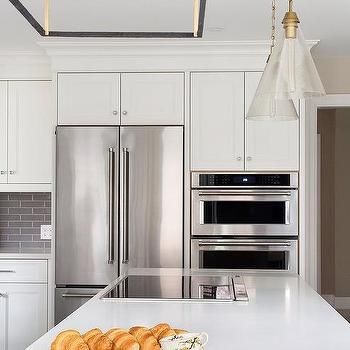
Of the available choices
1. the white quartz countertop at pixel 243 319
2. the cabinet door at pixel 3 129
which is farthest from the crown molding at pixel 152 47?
the white quartz countertop at pixel 243 319

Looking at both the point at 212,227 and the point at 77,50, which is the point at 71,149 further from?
the point at 212,227

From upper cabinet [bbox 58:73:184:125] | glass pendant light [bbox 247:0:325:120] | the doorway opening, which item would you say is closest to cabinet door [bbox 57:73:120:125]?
upper cabinet [bbox 58:73:184:125]

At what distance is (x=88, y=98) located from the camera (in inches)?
200

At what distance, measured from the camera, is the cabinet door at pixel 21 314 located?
200 inches

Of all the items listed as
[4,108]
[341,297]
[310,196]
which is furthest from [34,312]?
[341,297]

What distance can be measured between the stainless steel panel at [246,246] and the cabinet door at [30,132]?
128cm

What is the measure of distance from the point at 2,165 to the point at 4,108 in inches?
17.4

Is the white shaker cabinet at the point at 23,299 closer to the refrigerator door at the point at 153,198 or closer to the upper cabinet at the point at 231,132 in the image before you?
the refrigerator door at the point at 153,198

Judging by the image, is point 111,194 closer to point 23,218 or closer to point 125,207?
point 125,207

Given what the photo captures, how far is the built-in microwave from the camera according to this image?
4984 millimetres

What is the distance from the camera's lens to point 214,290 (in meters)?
3.20

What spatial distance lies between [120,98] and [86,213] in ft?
2.85

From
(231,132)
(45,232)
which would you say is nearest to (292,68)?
(231,132)

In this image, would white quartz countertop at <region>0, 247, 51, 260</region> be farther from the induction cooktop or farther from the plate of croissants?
the plate of croissants
